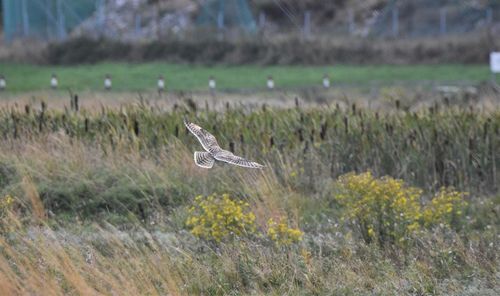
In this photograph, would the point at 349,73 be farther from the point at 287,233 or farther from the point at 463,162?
the point at 287,233

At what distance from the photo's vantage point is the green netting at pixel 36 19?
39500 millimetres

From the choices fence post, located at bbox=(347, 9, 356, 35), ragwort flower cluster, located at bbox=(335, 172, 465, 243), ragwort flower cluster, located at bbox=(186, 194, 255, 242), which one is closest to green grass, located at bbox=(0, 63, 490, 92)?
fence post, located at bbox=(347, 9, 356, 35)

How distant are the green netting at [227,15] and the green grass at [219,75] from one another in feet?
15.0

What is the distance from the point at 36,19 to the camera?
39.9 metres

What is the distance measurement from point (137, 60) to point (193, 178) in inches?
1010

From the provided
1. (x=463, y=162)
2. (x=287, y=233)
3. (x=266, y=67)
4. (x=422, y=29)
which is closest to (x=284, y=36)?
(x=266, y=67)

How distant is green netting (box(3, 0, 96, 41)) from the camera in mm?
39500

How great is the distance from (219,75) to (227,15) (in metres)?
7.88

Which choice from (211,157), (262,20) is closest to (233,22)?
(262,20)

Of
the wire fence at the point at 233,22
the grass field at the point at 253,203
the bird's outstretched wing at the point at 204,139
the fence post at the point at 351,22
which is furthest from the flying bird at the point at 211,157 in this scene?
the fence post at the point at 351,22

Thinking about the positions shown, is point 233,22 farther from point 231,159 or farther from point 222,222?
point 231,159

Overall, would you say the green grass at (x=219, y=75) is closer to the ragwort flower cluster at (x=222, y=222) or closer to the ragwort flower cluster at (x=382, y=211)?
the ragwort flower cluster at (x=382, y=211)

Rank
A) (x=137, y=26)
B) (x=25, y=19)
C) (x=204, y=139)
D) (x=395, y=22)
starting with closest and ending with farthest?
(x=204, y=139) → (x=395, y=22) → (x=25, y=19) → (x=137, y=26)

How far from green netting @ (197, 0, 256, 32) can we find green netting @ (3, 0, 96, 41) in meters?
5.52
